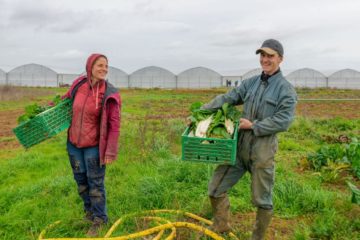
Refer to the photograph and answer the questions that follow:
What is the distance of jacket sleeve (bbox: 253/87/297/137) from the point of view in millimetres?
3027

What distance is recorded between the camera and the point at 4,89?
2494 centimetres

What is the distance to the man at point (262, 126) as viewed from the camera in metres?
3.05

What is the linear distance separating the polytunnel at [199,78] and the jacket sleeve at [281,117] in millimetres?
48125

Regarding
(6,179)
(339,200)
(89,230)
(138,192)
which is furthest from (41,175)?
(339,200)

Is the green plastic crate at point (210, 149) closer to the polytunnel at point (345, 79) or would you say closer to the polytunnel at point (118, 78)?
the polytunnel at point (118, 78)

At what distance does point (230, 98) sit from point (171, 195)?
5.24ft

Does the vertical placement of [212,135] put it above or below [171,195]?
above

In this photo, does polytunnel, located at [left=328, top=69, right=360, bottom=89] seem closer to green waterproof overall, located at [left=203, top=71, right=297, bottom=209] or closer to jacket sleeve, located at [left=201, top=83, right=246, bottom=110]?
jacket sleeve, located at [left=201, top=83, right=246, bottom=110]

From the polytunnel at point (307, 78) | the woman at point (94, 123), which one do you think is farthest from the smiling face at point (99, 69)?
the polytunnel at point (307, 78)

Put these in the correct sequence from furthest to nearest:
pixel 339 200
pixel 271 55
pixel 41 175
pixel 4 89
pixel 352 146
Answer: pixel 4 89 < pixel 41 175 < pixel 352 146 < pixel 339 200 < pixel 271 55

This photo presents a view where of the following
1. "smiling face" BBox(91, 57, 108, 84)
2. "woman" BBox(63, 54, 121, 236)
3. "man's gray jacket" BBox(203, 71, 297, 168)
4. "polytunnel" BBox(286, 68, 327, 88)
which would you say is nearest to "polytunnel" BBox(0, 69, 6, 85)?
"polytunnel" BBox(286, 68, 327, 88)

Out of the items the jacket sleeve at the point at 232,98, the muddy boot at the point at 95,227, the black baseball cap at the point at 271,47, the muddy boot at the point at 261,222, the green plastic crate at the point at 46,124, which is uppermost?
the black baseball cap at the point at 271,47

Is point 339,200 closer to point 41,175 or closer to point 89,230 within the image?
point 89,230

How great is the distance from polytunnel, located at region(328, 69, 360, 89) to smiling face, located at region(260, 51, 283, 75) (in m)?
48.2
